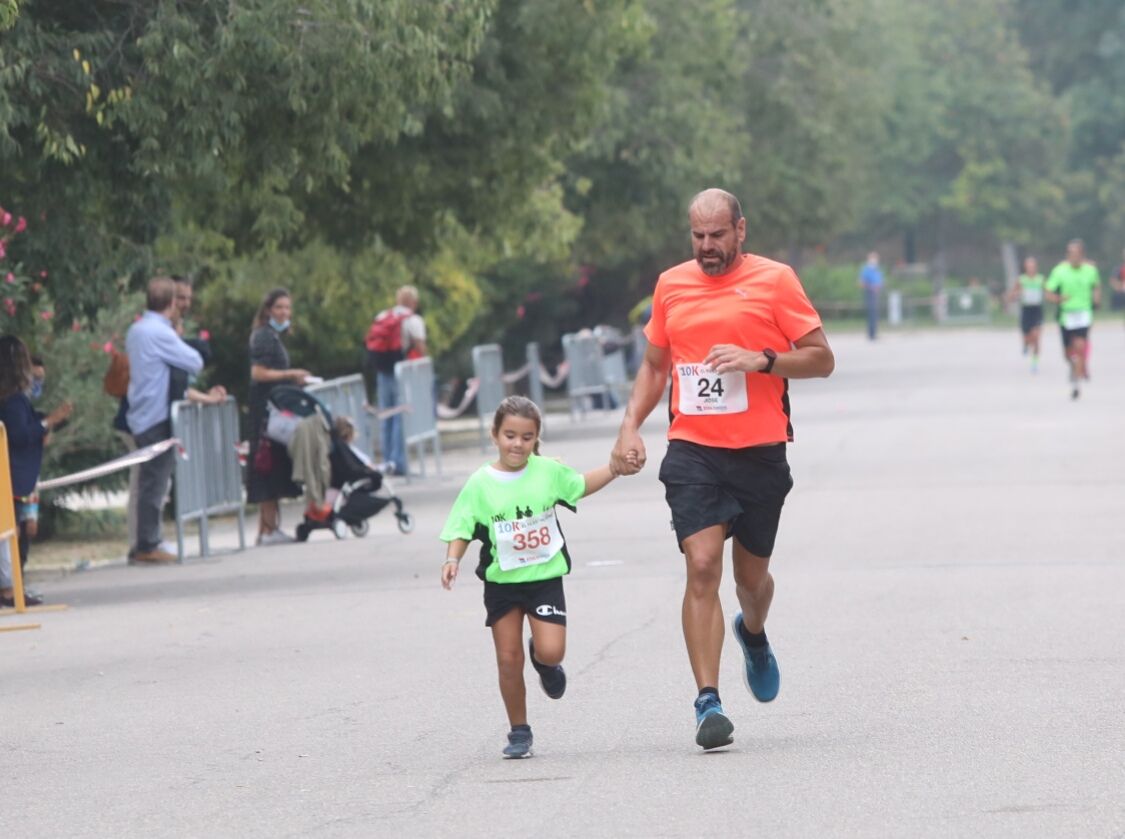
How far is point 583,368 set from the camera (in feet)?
103

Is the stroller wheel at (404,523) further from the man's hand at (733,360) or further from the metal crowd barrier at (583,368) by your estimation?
the metal crowd barrier at (583,368)

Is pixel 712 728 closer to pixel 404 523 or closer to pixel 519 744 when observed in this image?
pixel 519 744

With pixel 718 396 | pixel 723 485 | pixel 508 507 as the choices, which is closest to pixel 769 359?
pixel 718 396

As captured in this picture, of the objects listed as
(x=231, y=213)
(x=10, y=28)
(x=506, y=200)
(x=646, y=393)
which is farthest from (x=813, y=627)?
(x=506, y=200)

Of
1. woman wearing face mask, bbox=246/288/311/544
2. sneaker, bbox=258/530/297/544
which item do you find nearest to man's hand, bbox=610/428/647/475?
woman wearing face mask, bbox=246/288/311/544

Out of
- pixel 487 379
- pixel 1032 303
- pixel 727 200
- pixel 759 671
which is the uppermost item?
pixel 1032 303

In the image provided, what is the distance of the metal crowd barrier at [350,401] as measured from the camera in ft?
58.6

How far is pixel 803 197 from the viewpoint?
134 feet

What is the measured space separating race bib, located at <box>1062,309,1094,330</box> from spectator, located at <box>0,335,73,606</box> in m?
19.0

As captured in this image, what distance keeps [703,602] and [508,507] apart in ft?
2.49

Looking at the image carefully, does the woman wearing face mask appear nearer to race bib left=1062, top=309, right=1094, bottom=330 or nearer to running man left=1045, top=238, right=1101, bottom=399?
running man left=1045, top=238, right=1101, bottom=399

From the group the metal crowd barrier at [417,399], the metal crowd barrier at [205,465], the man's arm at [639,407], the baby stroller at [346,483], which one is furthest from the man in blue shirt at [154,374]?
the man's arm at [639,407]

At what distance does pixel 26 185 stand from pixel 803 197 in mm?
28297

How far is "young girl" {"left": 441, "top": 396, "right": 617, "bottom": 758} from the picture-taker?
7820mm
